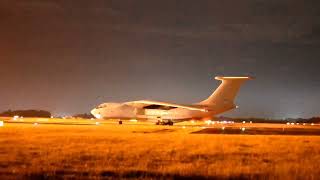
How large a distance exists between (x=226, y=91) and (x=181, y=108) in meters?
7.44

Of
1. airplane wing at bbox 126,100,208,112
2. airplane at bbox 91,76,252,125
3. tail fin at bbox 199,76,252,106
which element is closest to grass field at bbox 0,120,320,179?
airplane wing at bbox 126,100,208,112

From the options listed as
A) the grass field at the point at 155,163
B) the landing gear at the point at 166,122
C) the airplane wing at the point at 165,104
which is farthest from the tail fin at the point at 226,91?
the grass field at the point at 155,163

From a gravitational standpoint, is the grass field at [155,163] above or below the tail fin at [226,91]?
below

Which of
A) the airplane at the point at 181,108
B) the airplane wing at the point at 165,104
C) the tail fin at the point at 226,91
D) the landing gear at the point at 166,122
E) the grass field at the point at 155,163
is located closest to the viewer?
the grass field at the point at 155,163

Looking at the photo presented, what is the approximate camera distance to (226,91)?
74125 millimetres

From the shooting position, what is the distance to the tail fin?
7356cm

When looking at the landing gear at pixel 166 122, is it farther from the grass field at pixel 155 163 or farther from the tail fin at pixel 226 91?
the grass field at pixel 155 163

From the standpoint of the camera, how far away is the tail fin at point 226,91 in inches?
2896

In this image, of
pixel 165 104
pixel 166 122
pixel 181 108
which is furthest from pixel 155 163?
pixel 165 104

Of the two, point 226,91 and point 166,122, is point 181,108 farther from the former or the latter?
point 226,91

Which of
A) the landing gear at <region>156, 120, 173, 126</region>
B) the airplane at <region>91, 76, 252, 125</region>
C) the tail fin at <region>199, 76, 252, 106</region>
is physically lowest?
the landing gear at <region>156, 120, 173, 126</region>

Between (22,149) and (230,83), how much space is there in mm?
53776

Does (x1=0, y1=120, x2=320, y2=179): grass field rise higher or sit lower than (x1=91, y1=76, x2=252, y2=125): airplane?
lower

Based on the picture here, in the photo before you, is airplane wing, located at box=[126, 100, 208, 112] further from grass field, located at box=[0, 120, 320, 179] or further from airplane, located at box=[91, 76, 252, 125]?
grass field, located at box=[0, 120, 320, 179]
